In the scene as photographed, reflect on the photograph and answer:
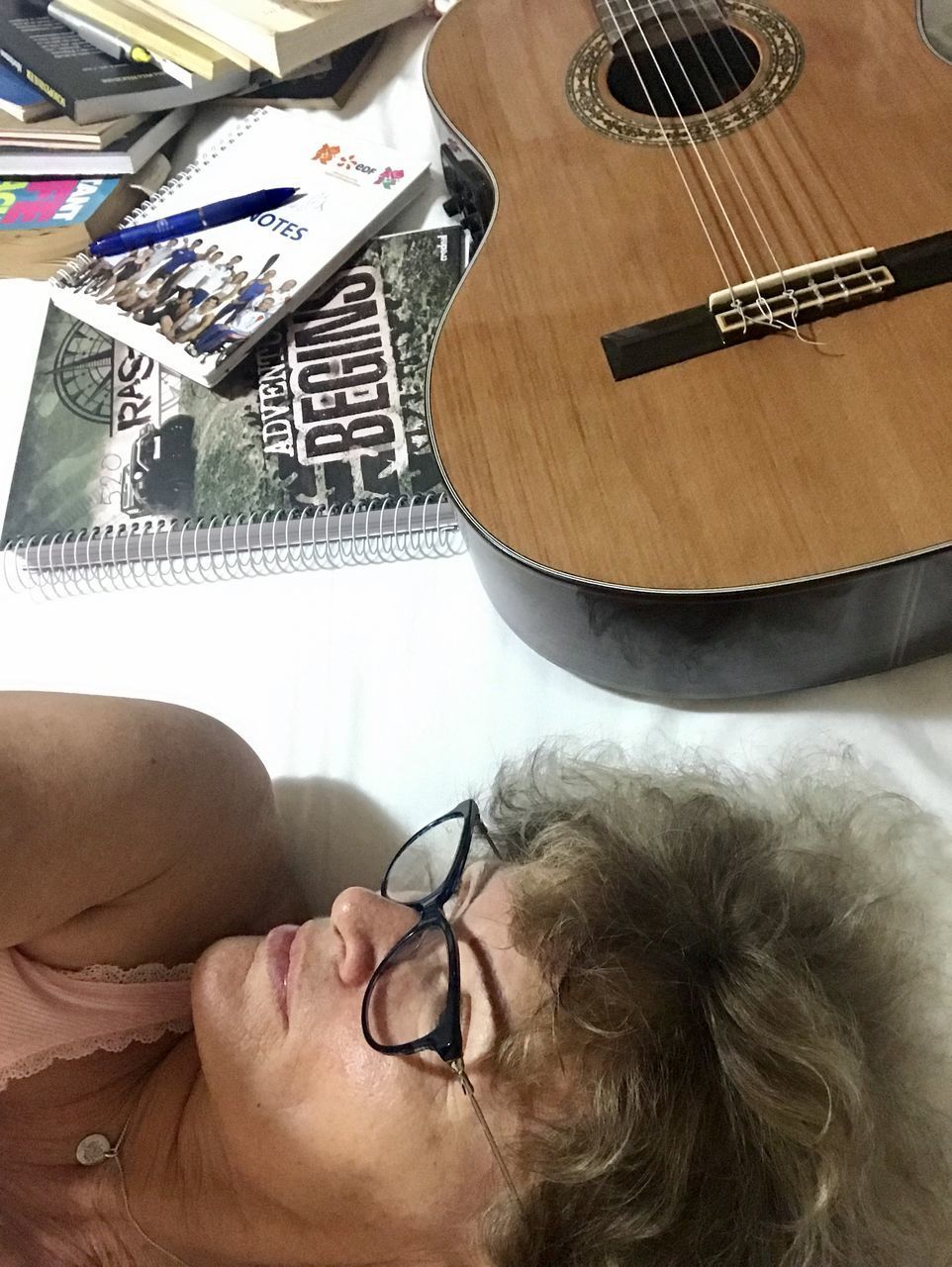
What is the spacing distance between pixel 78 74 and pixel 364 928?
0.98 meters

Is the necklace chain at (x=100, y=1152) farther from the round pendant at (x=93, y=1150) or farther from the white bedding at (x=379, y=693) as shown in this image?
the white bedding at (x=379, y=693)

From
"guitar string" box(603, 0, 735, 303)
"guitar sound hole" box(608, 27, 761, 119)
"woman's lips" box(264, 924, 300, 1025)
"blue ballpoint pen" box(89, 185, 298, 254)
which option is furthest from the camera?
"blue ballpoint pen" box(89, 185, 298, 254)

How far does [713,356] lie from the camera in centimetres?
67

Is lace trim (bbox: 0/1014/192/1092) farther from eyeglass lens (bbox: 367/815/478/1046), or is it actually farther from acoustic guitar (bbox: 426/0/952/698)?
acoustic guitar (bbox: 426/0/952/698)

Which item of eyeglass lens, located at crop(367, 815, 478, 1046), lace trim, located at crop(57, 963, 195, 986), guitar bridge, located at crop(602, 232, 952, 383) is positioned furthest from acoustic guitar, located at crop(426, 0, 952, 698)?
lace trim, located at crop(57, 963, 195, 986)

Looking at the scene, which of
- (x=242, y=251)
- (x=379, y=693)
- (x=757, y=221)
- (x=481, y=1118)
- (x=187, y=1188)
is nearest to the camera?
(x=481, y=1118)

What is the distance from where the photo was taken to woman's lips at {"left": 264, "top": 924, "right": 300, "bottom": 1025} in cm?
61

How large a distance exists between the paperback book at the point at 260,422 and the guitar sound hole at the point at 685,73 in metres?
0.21

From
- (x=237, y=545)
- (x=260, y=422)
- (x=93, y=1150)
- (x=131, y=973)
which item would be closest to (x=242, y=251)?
(x=260, y=422)

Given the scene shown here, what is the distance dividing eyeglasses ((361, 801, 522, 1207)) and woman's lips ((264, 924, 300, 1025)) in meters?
0.07

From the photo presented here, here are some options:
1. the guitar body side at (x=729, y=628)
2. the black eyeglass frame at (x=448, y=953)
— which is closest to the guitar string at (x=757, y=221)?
the guitar body side at (x=729, y=628)

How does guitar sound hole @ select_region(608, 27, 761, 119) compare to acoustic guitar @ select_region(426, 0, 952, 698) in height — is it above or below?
above

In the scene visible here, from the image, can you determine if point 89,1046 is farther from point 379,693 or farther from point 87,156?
point 87,156

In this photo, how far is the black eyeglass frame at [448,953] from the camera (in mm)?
537
